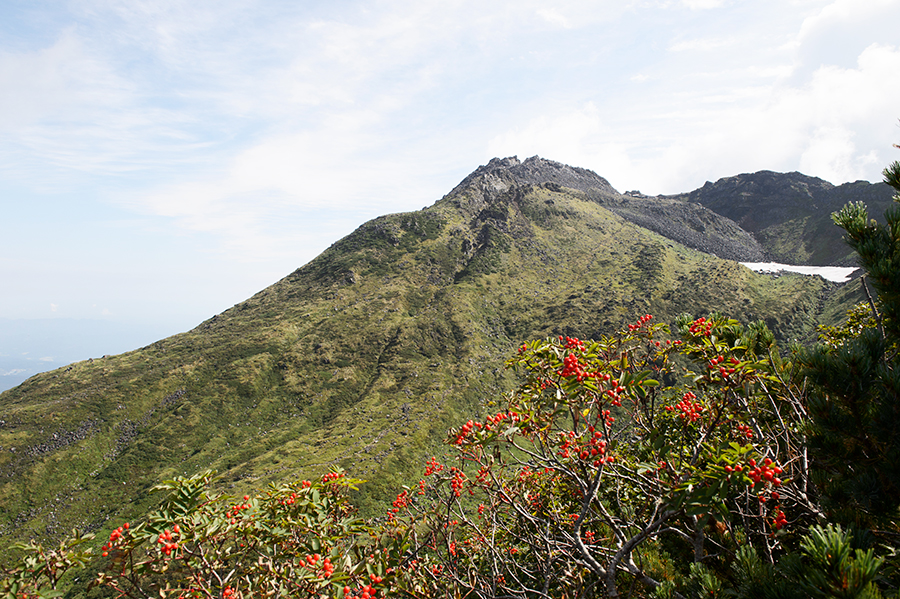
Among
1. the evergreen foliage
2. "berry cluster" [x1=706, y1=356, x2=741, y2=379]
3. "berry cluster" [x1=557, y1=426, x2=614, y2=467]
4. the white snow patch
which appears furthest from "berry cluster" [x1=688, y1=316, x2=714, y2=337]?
the white snow patch

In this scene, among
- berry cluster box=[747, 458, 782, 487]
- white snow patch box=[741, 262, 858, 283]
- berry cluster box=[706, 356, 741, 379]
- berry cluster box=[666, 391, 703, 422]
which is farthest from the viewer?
white snow patch box=[741, 262, 858, 283]

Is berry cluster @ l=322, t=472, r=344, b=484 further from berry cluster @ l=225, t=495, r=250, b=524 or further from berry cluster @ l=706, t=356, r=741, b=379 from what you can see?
berry cluster @ l=706, t=356, r=741, b=379

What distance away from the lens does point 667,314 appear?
5487 inches

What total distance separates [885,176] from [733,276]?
7341 inches

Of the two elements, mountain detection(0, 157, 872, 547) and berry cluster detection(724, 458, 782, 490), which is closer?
berry cluster detection(724, 458, 782, 490)

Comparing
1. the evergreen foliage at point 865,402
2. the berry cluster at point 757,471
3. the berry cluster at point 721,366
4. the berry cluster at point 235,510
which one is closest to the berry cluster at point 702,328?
the berry cluster at point 721,366

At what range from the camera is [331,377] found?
478ft

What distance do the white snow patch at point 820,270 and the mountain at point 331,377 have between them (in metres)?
17.8

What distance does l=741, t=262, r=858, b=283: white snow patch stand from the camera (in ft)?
532

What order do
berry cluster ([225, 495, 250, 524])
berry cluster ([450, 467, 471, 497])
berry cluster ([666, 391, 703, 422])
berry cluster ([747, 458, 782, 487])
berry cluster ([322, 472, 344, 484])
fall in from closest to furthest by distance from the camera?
berry cluster ([747, 458, 782, 487])
berry cluster ([225, 495, 250, 524])
berry cluster ([666, 391, 703, 422])
berry cluster ([322, 472, 344, 484])
berry cluster ([450, 467, 471, 497])

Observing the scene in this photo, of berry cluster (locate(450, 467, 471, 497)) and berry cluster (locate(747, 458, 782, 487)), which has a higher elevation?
berry cluster (locate(747, 458, 782, 487))

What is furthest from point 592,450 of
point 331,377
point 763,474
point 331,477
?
point 331,377

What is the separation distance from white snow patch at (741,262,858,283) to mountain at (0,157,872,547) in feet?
58.3

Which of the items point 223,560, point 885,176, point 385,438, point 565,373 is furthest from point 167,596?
point 385,438
